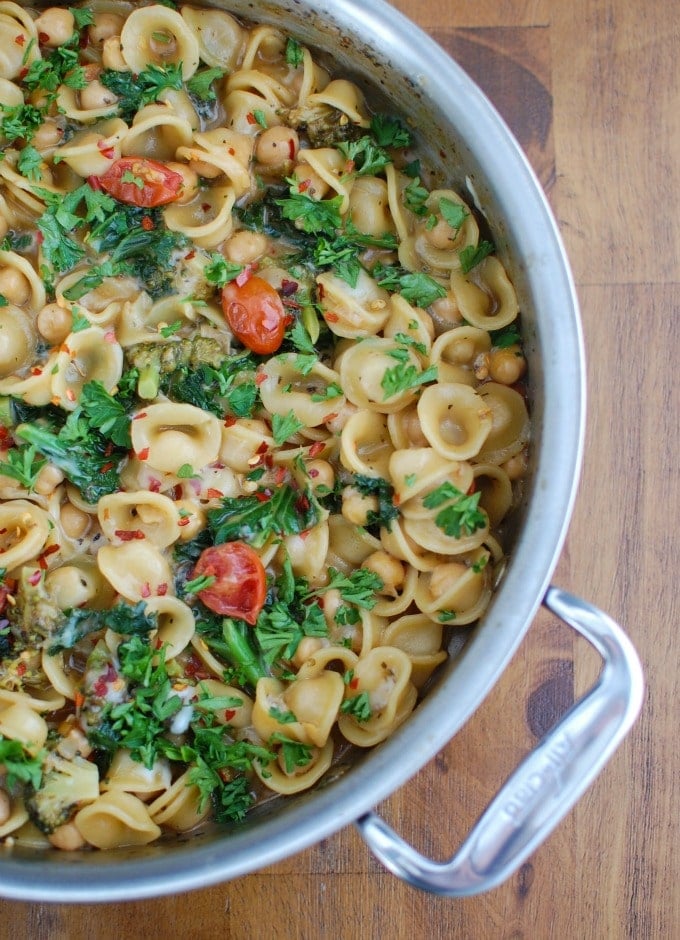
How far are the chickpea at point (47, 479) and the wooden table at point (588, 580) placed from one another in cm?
186

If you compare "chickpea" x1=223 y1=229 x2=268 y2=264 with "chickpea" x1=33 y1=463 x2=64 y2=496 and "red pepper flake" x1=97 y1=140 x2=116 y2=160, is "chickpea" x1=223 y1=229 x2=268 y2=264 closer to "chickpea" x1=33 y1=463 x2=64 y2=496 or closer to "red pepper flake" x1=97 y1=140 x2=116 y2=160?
"red pepper flake" x1=97 y1=140 x2=116 y2=160

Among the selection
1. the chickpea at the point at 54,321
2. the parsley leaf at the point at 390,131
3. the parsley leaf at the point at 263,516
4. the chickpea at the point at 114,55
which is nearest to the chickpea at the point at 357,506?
the parsley leaf at the point at 263,516

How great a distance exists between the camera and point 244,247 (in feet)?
12.9

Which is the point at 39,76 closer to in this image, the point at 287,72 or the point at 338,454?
the point at 287,72

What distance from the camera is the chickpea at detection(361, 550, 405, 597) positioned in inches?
151

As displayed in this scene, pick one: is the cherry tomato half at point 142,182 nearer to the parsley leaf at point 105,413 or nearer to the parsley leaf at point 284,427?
the parsley leaf at point 105,413

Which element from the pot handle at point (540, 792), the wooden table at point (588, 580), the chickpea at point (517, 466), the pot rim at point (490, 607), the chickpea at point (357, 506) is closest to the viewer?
the pot handle at point (540, 792)

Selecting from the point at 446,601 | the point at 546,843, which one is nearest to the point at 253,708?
the point at 446,601

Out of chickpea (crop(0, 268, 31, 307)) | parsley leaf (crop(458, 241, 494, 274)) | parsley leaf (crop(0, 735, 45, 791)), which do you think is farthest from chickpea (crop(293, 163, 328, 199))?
parsley leaf (crop(0, 735, 45, 791))

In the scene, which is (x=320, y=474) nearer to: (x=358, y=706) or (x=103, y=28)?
(x=358, y=706)

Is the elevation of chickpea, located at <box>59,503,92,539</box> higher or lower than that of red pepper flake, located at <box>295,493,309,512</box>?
lower

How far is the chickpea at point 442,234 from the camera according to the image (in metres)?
3.82

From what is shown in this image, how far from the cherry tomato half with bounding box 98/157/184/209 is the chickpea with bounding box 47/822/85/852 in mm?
2458

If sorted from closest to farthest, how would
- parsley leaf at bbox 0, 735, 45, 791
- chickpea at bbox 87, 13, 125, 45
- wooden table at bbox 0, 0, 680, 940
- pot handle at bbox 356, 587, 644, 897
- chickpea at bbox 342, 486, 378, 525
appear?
pot handle at bbox 356, 587, 644, 897
parsley leaf at bbox 0, 735, 45, 791
chickpea at bbox 342, 486, 378, 525
chickpea at bbox 87, 13, 125, 45
wooden table at bbox 0, 0, 680, 940
